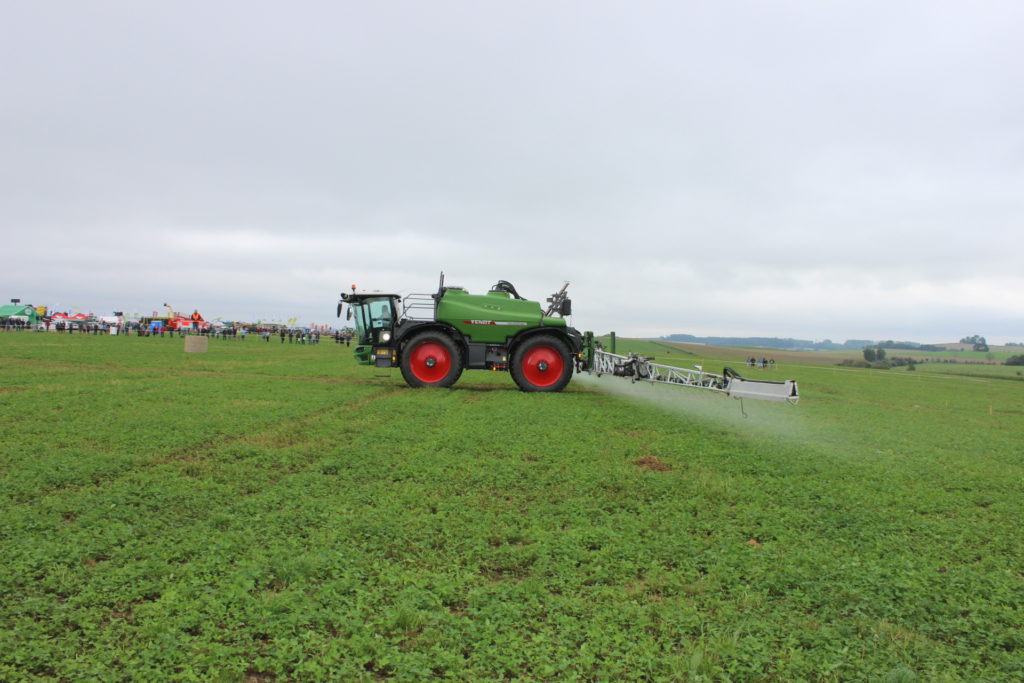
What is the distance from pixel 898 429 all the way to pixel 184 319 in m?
77.3

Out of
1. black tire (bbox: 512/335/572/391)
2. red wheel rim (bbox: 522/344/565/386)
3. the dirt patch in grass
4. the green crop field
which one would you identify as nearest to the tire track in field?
the green crop field

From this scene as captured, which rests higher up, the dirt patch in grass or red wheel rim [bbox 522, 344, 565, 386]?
red wheel rim [bbox 522, 344, 565, 386]

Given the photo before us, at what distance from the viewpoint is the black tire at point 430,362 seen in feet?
52.4

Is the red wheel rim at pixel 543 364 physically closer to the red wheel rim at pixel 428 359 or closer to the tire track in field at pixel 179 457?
the red wheel rim at pixel 428 359

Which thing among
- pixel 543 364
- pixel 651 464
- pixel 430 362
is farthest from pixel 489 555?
pixel 430 362

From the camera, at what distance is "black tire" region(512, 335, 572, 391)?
1598 cm

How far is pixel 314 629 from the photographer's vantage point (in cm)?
350

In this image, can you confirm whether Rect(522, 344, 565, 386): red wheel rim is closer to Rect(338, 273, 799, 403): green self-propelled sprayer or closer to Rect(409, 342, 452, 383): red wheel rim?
Rect(338, 273, 799, 403): green self-propelled sprayer

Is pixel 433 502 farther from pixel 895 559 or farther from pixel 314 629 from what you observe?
pixel 895 559

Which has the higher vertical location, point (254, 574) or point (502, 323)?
point (502, 323)

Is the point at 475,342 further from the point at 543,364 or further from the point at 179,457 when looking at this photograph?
the point at 179,457

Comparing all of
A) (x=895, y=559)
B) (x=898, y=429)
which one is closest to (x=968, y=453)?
(x=898, y=429)

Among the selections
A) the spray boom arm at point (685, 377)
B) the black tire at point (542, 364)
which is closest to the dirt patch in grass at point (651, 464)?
the spray boom arm at point (685, 377)

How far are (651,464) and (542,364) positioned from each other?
8116 millimetres
